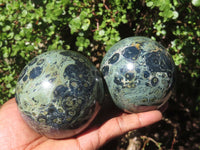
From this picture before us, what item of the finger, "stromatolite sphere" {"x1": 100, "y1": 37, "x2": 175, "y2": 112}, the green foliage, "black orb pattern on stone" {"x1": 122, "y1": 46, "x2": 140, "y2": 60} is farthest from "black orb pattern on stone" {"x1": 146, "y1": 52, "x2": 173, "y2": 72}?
the finger

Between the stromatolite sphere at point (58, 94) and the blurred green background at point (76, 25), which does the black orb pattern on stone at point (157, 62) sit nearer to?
the blurred green background at point (76, 25)

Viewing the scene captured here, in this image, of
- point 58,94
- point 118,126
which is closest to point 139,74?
point 118,126

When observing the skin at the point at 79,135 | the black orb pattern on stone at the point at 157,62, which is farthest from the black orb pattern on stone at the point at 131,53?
the skin at the point at 79,135

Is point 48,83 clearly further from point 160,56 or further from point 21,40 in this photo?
point 160,56

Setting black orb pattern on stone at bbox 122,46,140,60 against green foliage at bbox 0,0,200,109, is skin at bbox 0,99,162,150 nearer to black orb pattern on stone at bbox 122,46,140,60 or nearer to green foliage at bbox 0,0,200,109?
green foliage at bbox 0,0,200,109

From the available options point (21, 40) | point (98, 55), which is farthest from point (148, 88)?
point (21, 40)

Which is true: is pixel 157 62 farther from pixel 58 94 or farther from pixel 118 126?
pixel 58 94
